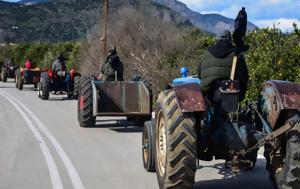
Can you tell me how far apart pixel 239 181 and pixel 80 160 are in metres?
2.91

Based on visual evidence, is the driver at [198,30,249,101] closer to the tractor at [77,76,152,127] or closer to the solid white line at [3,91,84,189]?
the solid white line at [3,91,84,189]

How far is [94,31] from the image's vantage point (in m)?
34.0

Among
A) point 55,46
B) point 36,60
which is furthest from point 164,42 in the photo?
point 36,60

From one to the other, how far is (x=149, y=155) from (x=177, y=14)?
25277 millimetres

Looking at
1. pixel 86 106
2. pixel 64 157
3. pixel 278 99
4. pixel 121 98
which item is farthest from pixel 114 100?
pixel 278 99

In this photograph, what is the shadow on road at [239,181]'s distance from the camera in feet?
24.3

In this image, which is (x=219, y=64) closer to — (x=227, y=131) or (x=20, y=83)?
(x=227, y=131)

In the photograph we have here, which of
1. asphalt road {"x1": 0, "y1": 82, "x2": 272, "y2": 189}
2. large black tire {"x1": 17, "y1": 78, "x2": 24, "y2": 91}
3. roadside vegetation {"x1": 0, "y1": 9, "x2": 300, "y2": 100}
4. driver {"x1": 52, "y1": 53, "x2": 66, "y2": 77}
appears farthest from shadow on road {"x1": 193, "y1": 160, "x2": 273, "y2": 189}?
large black tire {"x1": 17, "y1": 78, "x2": 24, "y2": 91}

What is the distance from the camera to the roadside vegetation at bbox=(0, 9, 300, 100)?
13023 millimetres

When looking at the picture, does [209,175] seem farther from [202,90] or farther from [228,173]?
[202,90]

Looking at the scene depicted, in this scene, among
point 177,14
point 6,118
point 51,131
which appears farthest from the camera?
point 177,14

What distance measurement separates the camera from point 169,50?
22.9 meters

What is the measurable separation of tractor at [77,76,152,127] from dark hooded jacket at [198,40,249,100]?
6.27 metres

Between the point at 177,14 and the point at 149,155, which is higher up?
the point at 177,14
